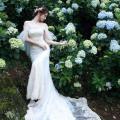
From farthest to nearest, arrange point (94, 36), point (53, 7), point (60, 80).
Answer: point (53, 7) → point (94, 36) → point (60, 80)

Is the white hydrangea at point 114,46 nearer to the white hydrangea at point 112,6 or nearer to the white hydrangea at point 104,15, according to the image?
the white hydrangea at point 104,15

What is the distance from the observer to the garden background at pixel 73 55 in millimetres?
9414

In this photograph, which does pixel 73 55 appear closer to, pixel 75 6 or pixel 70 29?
pixel 70 29

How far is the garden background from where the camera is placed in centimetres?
941

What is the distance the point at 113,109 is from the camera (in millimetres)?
10008

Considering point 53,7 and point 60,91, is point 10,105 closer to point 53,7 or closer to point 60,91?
point 60,91

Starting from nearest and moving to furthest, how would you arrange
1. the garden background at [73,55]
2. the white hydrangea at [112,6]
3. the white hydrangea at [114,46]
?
the garden background at [73,55] < the white hydrangea at [114,46] < the white hydrangea at [112,6]

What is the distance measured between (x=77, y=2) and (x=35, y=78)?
2.64 m

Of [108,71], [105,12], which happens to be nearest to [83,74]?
[108,71]

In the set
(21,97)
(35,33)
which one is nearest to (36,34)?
(35,33)

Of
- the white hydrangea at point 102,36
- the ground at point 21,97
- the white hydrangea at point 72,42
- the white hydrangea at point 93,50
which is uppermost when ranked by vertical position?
the white hydrangea at point 72,42

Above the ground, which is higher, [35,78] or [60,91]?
[35,78]

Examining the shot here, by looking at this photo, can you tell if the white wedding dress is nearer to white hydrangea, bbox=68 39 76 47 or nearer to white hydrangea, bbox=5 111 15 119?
white hydrangea, bbox=5 111 15 119

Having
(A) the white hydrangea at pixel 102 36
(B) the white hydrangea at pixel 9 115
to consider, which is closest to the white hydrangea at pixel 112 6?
(A) the white hydrangea at pixel 102 36
